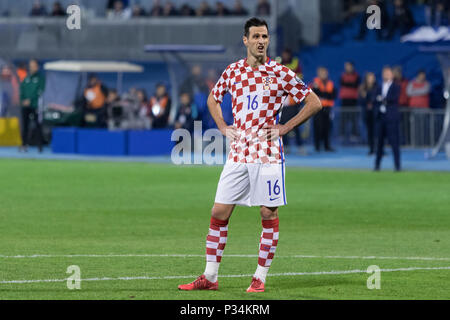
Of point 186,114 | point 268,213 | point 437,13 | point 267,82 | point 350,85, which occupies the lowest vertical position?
point 268,213

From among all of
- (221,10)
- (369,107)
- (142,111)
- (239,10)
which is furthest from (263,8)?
(369,107)

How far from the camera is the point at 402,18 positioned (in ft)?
126

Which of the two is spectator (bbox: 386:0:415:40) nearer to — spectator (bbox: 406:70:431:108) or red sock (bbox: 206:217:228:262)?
spectator (bbox: 406:70:431:108)

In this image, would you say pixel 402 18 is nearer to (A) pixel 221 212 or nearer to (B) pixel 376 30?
(B) pixel 376 30

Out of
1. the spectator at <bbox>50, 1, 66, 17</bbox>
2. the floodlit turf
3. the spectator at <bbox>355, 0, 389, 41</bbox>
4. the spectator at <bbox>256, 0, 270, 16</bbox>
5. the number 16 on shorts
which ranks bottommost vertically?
the floodlit turf

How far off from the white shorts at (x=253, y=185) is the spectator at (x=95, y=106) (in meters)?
24.7

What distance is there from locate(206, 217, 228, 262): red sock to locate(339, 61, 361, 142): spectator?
909 inches

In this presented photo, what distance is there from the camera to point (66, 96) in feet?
145

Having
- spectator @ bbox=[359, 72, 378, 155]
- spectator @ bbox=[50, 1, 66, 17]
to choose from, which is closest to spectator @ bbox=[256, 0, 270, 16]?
spectator @ bbox=[50, 1, 66, 17]

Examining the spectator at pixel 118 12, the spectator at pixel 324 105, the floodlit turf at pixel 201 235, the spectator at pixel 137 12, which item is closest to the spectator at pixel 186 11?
the spectator at pixel 137 12

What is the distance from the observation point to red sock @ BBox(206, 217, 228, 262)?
9.73 m

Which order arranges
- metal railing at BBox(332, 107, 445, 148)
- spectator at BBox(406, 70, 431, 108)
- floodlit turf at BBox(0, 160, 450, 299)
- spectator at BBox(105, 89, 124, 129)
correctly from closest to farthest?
Result: floodlit turf at BBox(0, 160, 450, 299) → metal railing at BBox(332, 107, 445, 148) → spectator at BBox(406, 70, 431, 108) → spectator at BBox(105, 89, 124, 129)

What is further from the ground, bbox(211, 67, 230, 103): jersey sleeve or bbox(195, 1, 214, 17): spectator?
bbox(195, 1, 214, 17): spectator

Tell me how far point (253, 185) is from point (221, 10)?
113 ft
